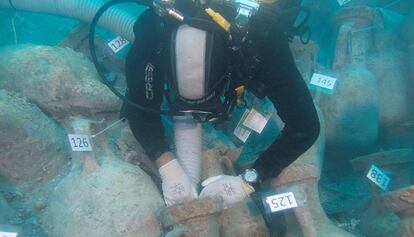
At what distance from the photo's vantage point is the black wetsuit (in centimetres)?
227

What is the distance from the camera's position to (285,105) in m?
2.44

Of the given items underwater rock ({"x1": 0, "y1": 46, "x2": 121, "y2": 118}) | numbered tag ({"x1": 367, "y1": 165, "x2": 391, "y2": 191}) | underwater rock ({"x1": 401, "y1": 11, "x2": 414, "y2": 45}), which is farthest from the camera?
underwater rock ({"x1": 401, "y1": 11, "x2": 414, "y2": 45})

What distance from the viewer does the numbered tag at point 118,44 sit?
4020 mm

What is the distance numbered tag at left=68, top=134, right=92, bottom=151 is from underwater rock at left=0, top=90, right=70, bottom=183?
568mm

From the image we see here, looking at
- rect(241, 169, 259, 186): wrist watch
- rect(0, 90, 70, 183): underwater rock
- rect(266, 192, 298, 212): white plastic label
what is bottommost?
rect(0, 90, 70, 183): underwater rock

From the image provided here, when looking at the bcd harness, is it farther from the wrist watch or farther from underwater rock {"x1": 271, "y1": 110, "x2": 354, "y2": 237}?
underwater rock {"x1": 271, "y1": 110, "x2": 354, "y2": 237}

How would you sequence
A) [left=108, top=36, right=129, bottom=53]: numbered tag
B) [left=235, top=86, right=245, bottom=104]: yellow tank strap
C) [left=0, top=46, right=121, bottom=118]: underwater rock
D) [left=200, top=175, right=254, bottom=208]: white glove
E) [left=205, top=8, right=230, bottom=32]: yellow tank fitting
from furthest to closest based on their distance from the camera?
[left=108, top=36, right=129, bottom=53]: numbered tag < [left=0, top=46, right=121, bottom=118]: underwater rock < [left=200, top=175, right=254, bottom=208]: white glove < [left=235, top=86, right=245, bottom=104]: yellow tank strap < [left=205, top=8, right=230, bottom=32]: yellow tank fitting

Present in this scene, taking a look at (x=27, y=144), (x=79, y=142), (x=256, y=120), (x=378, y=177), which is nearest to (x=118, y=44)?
(x=27, y=144)

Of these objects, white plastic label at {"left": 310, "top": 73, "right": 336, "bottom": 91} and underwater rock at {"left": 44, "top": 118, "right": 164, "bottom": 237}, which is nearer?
underwater rock at {"left": 44, "top": 118, "right": 164, "bottom": 237}

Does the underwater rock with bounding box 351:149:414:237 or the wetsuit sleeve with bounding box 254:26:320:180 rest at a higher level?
the wetsuit sleeve with bounding box 254:26:320:180

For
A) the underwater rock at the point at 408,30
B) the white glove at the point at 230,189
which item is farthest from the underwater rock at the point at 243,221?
the underwater rock at the point at 408,30

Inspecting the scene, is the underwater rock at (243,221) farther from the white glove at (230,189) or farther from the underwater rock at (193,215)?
the underwater rock at (193,215)

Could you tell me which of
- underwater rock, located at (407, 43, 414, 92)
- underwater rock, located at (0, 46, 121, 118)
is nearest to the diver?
underwater rock, located at (0, 46, 121, 118)

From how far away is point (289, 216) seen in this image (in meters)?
2.63
